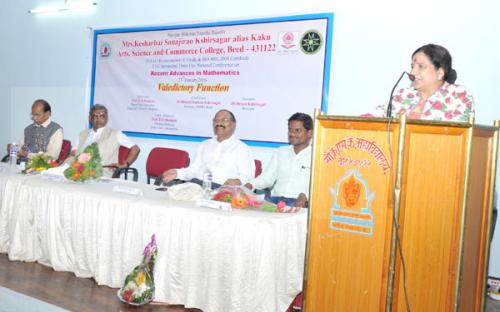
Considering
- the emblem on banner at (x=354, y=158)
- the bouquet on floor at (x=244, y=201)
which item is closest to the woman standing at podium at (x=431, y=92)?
the emblem on banner at (x=354, y=158)

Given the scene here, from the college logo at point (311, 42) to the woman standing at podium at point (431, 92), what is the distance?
6.48 feet

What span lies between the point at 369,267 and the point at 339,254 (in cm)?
14

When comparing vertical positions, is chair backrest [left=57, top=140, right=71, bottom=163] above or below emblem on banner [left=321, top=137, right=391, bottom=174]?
below

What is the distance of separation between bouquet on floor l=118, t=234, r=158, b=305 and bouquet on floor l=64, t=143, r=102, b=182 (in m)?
0.92

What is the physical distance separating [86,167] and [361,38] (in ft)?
8.27

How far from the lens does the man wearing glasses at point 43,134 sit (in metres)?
5.01

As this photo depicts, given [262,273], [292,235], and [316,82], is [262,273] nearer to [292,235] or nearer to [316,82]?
[292,235]

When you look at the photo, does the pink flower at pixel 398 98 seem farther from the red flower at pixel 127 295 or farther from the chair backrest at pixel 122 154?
the chair backrest at pixel 122 154

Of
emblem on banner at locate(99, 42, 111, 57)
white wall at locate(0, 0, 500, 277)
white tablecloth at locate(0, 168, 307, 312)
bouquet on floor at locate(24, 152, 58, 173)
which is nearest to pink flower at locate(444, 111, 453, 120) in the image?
white tablecloth at locate(0, 168, 307, 312)

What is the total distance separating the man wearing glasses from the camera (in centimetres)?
501

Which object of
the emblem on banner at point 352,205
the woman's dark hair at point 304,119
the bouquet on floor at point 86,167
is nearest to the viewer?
the emblem on banner at point 352,205

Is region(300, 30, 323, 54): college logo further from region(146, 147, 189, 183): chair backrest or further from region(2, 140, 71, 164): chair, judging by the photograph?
region(2, 140, 71, 164): chair

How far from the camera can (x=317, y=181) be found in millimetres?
2270

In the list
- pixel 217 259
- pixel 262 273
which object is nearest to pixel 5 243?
pixel 217 259
